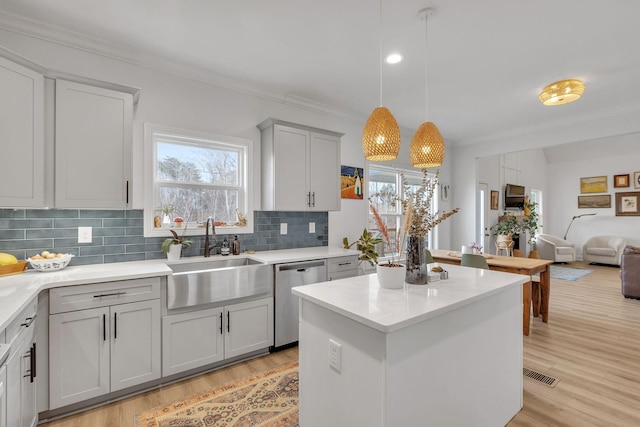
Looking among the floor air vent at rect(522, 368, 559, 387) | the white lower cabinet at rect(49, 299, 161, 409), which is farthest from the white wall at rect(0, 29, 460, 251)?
the floor air vent at rect(522, 368, 559, 387)

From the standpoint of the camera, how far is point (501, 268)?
3.43 m

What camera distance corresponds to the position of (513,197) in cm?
738

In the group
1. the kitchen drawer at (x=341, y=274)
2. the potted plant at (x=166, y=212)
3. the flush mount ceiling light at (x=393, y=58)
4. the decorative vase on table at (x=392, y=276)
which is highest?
the flush mount ceiling light at (x=393, y=58)

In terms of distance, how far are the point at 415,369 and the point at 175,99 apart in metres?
3.00

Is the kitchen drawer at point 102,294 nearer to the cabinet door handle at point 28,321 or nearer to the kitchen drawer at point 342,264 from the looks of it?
the cabinet door handle at point 28,321

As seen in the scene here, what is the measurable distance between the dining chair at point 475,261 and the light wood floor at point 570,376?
871mm

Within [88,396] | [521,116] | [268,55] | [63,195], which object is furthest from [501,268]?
[63,195]

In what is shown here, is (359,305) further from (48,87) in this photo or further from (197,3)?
(48,87)

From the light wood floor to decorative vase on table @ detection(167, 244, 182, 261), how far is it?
102 centimetres

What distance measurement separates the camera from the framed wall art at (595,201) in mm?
7863

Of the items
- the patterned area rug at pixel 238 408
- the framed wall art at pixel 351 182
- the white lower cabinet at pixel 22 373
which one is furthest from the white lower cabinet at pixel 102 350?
the framed wall art at pixel 351 182

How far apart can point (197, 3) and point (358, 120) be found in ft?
8.85

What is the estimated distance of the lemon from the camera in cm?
202

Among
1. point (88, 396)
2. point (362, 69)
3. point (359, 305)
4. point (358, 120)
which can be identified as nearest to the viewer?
point (359, 305)
